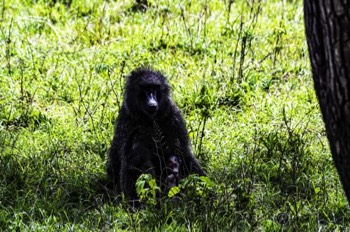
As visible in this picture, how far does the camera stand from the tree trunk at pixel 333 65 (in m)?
3.63

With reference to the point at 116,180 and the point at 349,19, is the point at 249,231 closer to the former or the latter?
the point at 116,180

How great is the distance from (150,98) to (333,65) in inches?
107

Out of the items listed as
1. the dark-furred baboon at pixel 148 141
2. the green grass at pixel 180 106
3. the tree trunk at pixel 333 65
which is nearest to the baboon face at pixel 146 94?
the dark-furred baboon at pixel 148 141

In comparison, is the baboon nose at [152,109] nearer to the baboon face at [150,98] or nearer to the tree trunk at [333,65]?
the baboon face at [150,98]

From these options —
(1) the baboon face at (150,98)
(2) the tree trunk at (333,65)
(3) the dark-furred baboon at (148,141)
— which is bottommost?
(3) the dark-furred baboon at (148,141)

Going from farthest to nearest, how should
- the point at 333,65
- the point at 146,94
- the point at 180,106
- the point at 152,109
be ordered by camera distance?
the point at 180,106, the point at 146,94, the point at 152,109, the point at 333,65

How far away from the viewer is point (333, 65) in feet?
12.1

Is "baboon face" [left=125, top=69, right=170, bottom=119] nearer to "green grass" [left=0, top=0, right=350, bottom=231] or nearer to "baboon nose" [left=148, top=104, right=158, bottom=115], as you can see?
"baboon nose" [left=148, top=104, right=158, bottom=115]

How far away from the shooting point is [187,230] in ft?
17.2

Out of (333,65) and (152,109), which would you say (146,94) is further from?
(333,65)

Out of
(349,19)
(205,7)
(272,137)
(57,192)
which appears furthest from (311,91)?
(349,19)

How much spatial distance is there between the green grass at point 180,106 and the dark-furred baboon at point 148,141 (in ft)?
0.70

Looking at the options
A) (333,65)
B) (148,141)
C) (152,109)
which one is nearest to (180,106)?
(148,141)

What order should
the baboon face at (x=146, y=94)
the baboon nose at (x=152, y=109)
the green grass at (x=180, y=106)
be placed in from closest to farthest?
the green grass at (x=180, y=106), the baboon nose at (x=152, y=109), the baboon face at (x=146, y=94)
